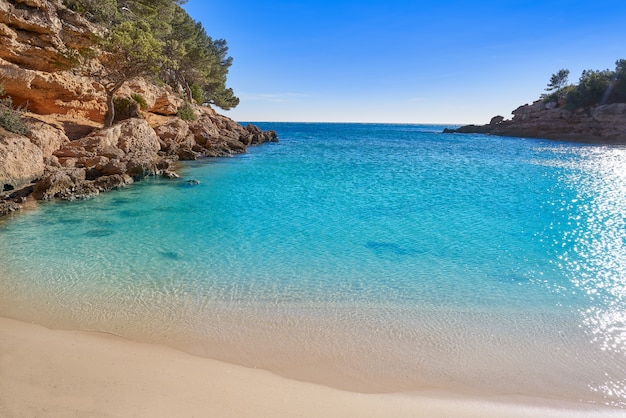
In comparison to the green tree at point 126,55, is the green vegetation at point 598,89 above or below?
above

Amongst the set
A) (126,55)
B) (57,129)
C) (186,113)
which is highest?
(126,55)

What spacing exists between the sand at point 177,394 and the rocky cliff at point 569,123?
207 ft

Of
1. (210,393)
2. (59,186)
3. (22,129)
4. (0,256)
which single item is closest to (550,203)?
(210,393)

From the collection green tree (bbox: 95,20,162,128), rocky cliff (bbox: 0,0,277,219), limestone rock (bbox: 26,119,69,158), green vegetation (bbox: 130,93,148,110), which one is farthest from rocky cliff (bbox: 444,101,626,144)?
limestone rock (bbox: 26,119,69,158)

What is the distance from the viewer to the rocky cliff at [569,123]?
50.2 meters

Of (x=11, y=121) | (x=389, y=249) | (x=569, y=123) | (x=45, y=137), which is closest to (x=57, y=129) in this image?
(x=45, y=137)

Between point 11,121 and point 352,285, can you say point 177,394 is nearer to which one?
point 352,285

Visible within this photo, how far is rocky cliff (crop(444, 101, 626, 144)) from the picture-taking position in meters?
50.2

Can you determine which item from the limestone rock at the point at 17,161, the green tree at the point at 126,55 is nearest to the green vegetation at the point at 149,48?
the green tree at the point at 126,55

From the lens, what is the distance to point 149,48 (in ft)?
70.0

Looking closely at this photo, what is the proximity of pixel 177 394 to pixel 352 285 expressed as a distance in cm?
412

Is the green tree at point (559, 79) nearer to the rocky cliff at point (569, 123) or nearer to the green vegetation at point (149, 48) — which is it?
the rocky cliff at point (569, 123)

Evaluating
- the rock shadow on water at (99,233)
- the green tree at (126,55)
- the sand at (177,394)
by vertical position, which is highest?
the green tree at (126,55)

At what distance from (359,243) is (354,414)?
6.36 m
